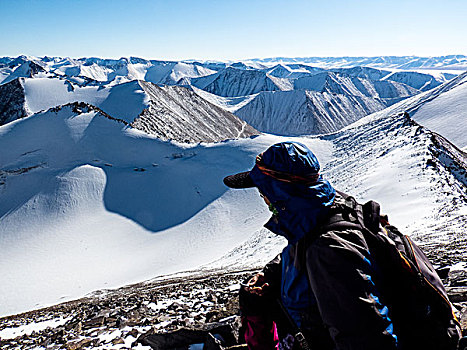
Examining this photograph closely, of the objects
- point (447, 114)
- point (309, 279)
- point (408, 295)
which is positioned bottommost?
point (447, 114)

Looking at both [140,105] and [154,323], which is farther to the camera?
[140,105]

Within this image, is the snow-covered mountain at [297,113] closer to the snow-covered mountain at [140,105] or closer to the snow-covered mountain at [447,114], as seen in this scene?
the snow-covered mountain at [447,114]

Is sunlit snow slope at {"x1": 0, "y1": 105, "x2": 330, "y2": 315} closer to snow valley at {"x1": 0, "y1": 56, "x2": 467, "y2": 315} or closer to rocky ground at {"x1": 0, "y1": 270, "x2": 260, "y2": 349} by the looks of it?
snow valley at {"x1": 0, "y1": 56, "x2": 467, "y2": 315}

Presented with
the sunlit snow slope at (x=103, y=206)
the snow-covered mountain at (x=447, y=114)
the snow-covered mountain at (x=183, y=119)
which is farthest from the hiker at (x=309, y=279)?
the snow-covered mountain at (x=447, y=114)

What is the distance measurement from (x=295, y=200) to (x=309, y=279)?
0.57 m

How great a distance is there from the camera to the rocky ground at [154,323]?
15.9 feet

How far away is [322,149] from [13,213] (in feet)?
119

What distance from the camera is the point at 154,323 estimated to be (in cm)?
636

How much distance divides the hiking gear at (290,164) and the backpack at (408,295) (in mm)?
374

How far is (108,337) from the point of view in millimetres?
5980

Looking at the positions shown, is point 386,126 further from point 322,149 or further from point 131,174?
point 131,174

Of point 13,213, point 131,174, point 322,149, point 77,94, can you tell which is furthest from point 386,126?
point 77,94

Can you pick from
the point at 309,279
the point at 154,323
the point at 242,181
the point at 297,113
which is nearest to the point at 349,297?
the point at 309,279

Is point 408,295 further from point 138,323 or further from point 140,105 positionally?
point 140,105
